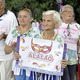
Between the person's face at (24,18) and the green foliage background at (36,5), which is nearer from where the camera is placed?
the person's face at (24,18)

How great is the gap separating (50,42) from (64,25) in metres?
1.06

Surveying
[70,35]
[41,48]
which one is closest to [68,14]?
[70,35]

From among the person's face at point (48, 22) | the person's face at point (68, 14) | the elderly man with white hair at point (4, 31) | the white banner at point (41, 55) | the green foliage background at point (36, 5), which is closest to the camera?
the white banner at point (41, 55)

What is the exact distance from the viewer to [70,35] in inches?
150

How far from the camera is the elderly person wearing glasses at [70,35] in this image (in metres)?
3.79

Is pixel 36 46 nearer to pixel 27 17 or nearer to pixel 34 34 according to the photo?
pixel 34 34

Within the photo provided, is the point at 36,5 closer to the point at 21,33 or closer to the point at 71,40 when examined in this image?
the point at 71,40

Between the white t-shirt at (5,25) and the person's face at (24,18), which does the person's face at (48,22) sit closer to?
the person's face at (24,18)

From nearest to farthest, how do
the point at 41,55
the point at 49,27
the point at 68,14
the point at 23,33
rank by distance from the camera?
the point at 41,55 < the point at 49,27 < the point at 23,33 < the point at 68,14

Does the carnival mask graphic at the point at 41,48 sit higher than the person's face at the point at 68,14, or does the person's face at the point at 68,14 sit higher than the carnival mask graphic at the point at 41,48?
the person's face at the point at 68,14

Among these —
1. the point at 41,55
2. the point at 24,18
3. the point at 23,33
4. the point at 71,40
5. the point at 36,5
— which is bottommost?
the point at 41,55

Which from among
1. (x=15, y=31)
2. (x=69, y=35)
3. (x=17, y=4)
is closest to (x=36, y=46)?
(x=15, y=31)

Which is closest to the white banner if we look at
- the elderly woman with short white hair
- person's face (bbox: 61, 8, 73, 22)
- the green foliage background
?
the elderly woman with short white hair

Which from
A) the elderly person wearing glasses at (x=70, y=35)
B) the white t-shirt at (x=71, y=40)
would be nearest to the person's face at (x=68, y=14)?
the elderly person wearing glasses at (x=70, y=35)
